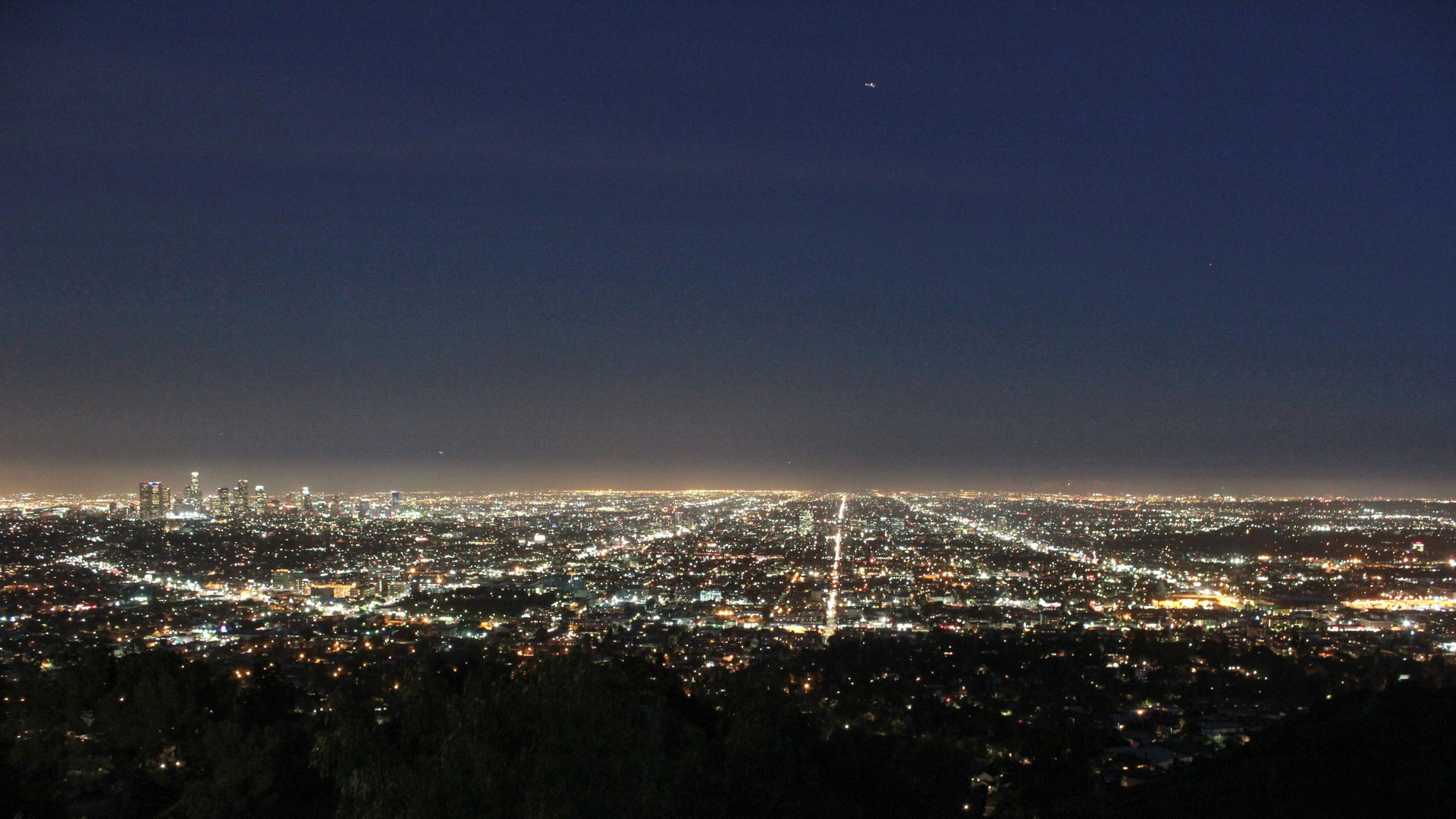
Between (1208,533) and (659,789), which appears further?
(1208,533)

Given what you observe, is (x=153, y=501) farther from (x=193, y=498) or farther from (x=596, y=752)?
(x=596, y=752)

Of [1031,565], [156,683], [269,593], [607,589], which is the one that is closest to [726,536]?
[1031,565]

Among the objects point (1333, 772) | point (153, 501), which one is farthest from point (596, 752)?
point (153, 501)

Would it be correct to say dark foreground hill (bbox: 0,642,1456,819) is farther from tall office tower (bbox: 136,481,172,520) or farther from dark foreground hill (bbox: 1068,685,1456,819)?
tall office tower (bbox: 136,481,172,520)

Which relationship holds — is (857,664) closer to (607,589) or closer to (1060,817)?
(1060,817)

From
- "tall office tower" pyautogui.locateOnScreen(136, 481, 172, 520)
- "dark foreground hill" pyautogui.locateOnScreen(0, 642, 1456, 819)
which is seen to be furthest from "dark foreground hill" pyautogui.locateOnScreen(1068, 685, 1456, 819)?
"tall office tower" pyautogui.locateOnScreen(136, 481, 172, 520)

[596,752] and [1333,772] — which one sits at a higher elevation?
[596,752]
